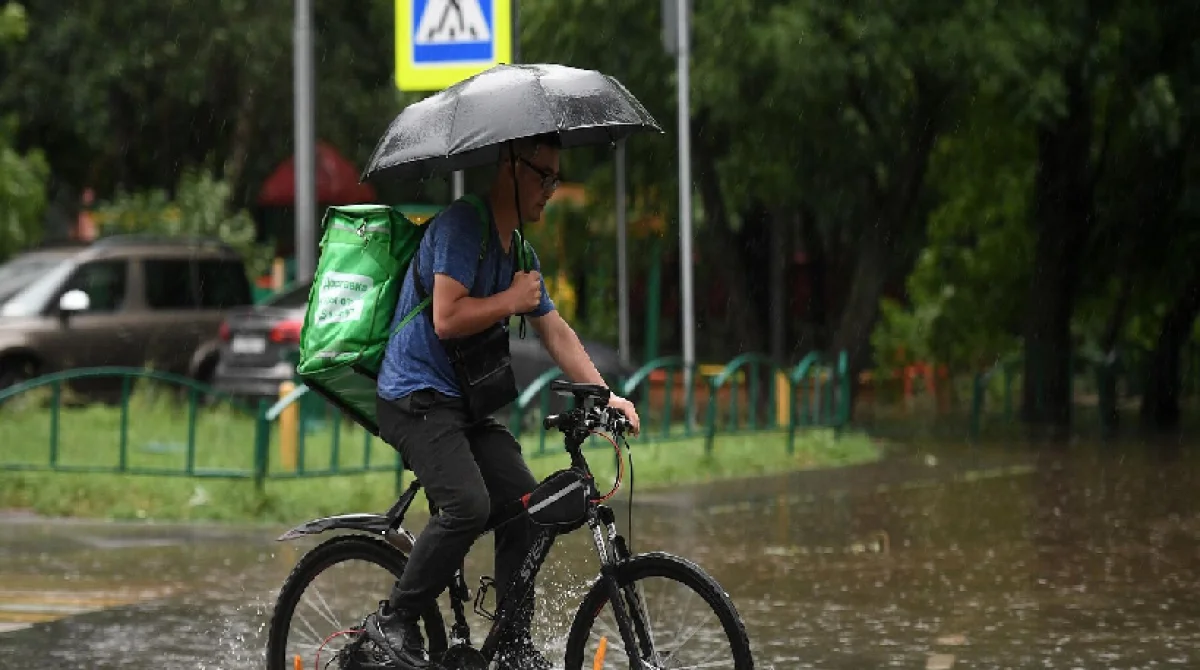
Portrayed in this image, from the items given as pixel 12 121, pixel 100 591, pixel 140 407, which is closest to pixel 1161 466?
pixel 140 407

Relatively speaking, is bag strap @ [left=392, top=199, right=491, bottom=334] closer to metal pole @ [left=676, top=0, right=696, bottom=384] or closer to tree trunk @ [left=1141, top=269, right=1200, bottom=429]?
metal pole @ [left=676, top=0, right=696, bottom=384]

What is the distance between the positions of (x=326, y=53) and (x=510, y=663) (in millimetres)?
31987

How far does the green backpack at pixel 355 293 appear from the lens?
670cm

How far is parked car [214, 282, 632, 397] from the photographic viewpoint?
20.2 meters

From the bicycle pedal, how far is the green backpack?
2.23 feet

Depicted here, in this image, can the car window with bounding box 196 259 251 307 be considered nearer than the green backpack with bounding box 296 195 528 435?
No

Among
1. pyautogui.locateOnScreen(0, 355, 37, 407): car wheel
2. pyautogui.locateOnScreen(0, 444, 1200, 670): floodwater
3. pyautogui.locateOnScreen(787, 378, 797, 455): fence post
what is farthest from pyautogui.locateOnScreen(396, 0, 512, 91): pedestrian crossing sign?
pyautogui.locateOnScreen(0, 355, 37, 407): car wheel

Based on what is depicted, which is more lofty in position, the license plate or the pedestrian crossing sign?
the pedestrian crossing sign

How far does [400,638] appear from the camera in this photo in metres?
6.77

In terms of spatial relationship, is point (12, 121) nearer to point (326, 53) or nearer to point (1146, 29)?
point (326, 53)

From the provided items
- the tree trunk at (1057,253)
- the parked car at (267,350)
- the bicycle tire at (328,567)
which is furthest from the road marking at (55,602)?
the tree trunk at (1057,253)

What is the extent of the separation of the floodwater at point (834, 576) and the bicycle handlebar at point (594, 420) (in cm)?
111

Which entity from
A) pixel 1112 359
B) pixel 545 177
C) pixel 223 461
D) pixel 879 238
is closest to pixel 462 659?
pixel 545 177

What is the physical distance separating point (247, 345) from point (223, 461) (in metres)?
5.01
